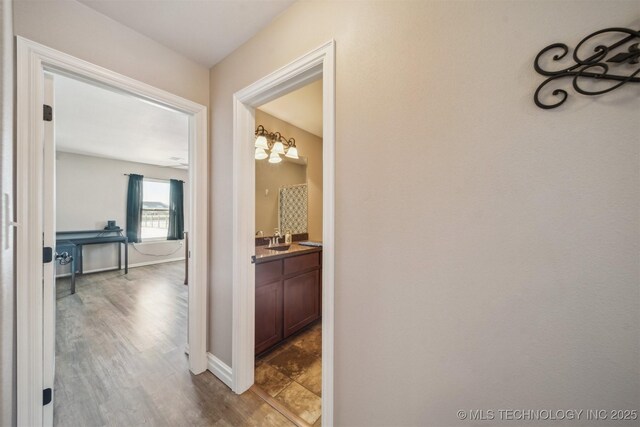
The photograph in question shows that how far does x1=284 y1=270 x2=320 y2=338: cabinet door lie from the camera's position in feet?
7.57

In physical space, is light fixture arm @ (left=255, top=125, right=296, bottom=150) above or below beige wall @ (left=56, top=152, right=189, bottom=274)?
above

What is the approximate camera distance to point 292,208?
339 cm

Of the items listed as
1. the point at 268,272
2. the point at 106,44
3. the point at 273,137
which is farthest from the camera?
the point at 273,137

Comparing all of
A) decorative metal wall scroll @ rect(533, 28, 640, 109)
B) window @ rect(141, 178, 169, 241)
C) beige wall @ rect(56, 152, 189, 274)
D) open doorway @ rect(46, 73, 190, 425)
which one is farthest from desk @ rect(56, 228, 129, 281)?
decorative metal wall scroll @ rect(533, 28, 640, 109)

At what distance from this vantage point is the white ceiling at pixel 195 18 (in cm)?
134

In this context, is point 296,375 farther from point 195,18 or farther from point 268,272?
point 195,18

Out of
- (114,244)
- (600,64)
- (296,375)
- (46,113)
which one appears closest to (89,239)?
(114,244)

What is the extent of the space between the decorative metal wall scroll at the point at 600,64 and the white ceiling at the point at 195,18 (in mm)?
1370

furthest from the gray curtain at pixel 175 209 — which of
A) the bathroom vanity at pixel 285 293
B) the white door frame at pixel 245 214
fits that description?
the white door frame at pixel 245 214

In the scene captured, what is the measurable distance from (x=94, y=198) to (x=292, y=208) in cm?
491

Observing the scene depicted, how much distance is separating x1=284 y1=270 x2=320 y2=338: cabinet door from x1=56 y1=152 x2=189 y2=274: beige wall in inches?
129

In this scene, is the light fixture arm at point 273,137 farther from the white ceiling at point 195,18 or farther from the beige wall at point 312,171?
the white ceiling at point 195,18

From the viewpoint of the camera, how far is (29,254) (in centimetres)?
119

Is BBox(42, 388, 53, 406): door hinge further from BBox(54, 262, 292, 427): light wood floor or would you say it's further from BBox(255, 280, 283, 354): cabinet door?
BBox(255, 280, 283, 354): cabinet door
